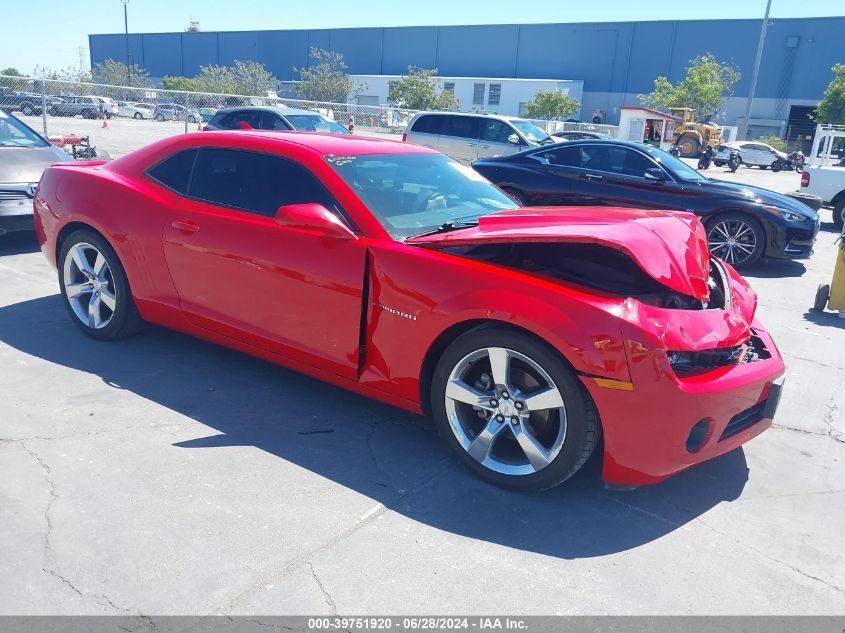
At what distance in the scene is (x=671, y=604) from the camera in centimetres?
258

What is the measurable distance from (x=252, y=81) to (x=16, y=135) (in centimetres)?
4780

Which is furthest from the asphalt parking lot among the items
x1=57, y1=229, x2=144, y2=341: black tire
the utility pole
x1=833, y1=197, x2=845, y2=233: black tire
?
the utility pole

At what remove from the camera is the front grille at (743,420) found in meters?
3.20

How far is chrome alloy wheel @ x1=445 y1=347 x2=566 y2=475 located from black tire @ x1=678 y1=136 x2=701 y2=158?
39.0 m

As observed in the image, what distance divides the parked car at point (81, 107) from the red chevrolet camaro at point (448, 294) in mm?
16190

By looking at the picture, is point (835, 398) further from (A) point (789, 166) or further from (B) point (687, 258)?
(A) point (789, 166)

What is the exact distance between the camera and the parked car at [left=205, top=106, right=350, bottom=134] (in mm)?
13570

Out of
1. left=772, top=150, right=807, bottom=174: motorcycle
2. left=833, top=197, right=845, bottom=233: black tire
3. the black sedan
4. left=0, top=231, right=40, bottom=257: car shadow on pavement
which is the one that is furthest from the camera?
A: left=772, top=150, right=807, bottom=174: motorcycle

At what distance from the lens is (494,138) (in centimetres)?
1583

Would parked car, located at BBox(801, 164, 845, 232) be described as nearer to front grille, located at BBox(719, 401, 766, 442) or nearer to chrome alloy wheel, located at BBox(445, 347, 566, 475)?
front grille, located at BBox(719, 401, 766, 442)

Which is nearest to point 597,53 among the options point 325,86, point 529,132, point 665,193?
point 325,86

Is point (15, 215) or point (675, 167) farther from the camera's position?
point (675, 167)

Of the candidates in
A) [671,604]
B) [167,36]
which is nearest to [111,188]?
[671,604]

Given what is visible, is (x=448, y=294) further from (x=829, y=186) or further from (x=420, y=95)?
(x=420, y=95)
